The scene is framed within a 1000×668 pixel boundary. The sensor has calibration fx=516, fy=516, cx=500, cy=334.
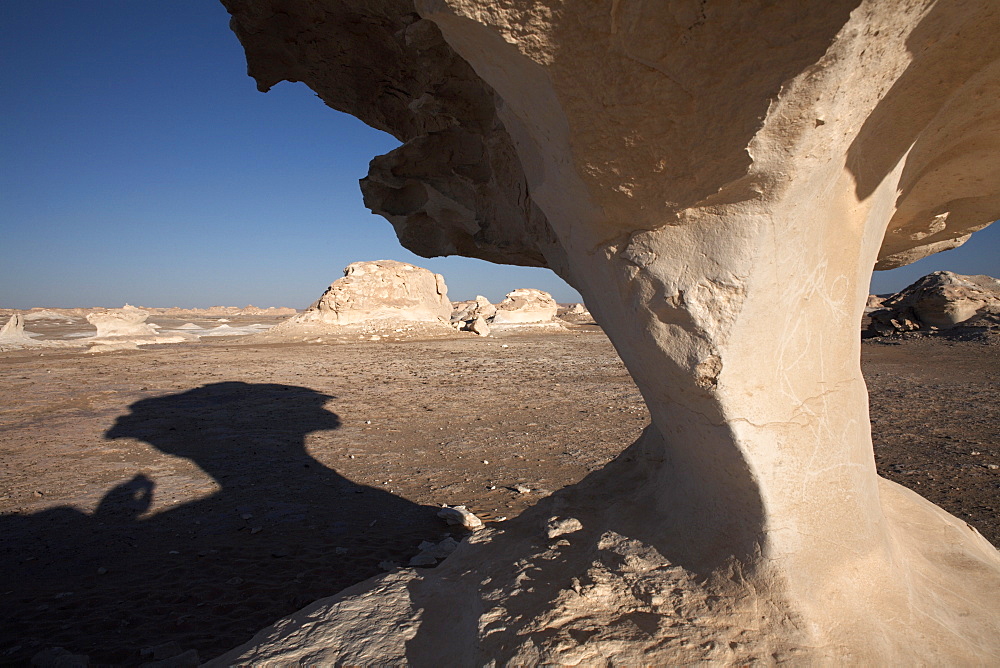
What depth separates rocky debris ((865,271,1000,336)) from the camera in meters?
12.9

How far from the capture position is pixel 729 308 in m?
1.34

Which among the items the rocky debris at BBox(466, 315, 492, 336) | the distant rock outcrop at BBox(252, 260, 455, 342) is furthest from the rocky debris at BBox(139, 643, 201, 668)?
the rocky debris at BBox(466, 315, 492, 336)

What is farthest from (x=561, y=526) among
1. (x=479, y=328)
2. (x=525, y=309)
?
(x=525, y=309)

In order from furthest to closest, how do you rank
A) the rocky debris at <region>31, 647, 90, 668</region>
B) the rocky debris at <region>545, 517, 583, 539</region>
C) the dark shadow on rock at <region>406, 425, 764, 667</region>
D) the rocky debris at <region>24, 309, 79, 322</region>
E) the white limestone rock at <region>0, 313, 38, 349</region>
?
the rocky debris at <region>24, 309, 79, 322</region>, the white limestone rock at <region>0, 313, 38, 349</region>, the rocky debris at <region>31, 647, 90, 668</region>, the rocky debris at <region>545, 517, 583, 539</region>, the dark shadow on rock at <region>406, 425, 764, 667</region>

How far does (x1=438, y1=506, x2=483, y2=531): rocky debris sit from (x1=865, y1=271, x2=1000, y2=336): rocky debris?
14.0 metres

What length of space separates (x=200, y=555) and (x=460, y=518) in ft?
6.12

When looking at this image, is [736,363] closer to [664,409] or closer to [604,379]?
[664,409]

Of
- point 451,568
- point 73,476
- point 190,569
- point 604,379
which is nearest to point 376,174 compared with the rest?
point 451,568

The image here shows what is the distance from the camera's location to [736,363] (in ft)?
4.54

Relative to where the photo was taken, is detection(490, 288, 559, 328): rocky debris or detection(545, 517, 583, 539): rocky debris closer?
detection(545, 517, 583, 539): rocky debris

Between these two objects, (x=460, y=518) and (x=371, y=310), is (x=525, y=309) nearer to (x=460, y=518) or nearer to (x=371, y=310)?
(x=371, y=310)

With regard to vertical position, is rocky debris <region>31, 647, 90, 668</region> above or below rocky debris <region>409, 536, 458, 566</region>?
below

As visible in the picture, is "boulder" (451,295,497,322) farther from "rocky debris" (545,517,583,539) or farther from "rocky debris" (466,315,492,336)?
"rocky debris" (545,517,583,539)

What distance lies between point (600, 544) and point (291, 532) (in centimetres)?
309
